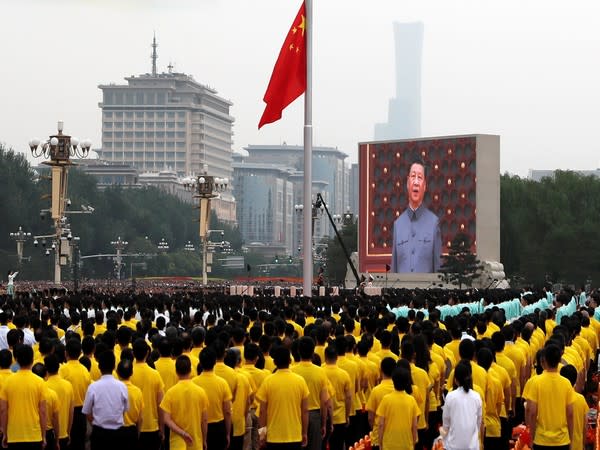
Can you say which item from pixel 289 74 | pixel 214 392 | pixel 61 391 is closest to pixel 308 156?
pixel 289 74

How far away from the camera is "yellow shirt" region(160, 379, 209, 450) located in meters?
11.0

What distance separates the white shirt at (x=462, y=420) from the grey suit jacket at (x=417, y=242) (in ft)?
185

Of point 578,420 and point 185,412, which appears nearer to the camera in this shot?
point 185,412

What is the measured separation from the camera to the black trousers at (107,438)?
11.5m

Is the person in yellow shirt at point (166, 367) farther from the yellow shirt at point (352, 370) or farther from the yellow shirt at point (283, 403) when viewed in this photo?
the yellow shirt at point (352, 370)

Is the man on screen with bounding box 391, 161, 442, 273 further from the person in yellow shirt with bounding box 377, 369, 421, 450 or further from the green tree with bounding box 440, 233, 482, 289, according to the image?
the person in yellow shirt with bounding box 377, 369, 421, 450

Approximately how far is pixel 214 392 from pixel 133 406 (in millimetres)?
721

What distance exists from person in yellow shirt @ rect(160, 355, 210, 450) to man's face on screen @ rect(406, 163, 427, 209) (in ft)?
190

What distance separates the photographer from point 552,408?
37.5 feet

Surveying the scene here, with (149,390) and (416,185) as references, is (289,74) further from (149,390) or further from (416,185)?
(416,185)

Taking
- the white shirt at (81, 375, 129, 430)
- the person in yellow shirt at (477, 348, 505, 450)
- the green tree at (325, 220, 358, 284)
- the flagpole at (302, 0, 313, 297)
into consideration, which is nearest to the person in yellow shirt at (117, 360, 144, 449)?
the white shirt at (81, 375, 129, 430)

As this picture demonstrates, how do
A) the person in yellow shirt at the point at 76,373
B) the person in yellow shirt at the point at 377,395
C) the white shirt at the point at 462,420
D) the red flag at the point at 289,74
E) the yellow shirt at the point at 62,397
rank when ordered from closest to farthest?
the white shirt at the point at 462,420 → the person in yellow shirt at the point at 377,395 → the yellow shirt at the point at 62,397 → the person in yellow shirt at the point at 76,373 → the red flag at the point at 289,74

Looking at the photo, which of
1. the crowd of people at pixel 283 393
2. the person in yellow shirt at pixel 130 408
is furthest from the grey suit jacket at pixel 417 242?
the person in yellow shirt at pixel 130 408

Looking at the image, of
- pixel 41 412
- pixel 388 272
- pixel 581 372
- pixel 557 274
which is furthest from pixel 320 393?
pixel 557 274
